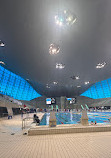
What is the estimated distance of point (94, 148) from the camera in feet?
13.8

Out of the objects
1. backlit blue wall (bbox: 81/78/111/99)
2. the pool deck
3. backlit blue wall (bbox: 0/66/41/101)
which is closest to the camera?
the pool deck

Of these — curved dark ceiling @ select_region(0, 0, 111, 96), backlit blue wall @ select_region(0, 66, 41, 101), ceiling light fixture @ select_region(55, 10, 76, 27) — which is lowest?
ceiling light fixture @ select_region(55, 10, 76, 27)

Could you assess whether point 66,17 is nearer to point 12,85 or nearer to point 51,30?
point 51,30

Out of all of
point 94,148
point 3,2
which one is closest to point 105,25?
point 3,2

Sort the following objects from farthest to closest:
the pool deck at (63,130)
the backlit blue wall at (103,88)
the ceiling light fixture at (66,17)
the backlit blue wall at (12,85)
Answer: the backlit blue wall at (103,88), the backlit blue wall at (12,85), the ceiling light fixture at (66,17), the pool deck at (63,130)

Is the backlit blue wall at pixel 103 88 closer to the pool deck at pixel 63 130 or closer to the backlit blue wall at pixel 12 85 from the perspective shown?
the backlit blue wall at pixel 12 85

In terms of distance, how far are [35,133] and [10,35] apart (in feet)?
23.6

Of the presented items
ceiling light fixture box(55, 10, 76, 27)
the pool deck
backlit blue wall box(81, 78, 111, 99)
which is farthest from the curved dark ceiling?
backlit blue wall box(81, 78, 111, 99)

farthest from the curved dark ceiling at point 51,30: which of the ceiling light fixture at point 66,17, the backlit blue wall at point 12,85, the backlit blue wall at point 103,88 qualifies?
the backlit blue wall at point 103,88

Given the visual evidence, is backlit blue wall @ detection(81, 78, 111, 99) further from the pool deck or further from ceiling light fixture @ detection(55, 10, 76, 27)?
ceiling light fixture @ detection(55, 10, 76, 27)

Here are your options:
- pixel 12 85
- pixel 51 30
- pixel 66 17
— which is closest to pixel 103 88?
pixel 12 85

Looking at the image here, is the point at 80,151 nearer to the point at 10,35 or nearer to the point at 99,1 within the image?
the point at 99,1

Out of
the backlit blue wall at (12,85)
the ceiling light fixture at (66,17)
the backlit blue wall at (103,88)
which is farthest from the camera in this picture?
the backlit blue wall at (103,88)

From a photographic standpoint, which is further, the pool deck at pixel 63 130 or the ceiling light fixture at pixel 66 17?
the ceiling light fixture at pixel 66 17
